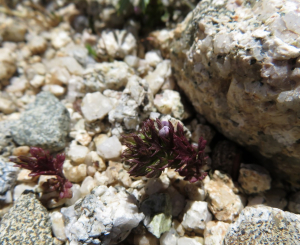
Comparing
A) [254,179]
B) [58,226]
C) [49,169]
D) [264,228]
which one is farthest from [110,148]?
[264,228]

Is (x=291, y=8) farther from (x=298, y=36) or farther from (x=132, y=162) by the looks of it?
(x=132, y=162)

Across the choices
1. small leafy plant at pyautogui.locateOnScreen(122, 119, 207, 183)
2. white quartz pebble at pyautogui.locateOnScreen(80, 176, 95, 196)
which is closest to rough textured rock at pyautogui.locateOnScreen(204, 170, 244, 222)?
small leafy plant at pyautogui.locateOnScreen(122, 119, 207, 183)

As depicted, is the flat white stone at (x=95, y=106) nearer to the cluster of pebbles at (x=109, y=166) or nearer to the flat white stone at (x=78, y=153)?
the cluster of pebbles at (x=109, y=166)

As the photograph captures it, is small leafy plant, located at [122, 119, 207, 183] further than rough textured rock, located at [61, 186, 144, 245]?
Yes

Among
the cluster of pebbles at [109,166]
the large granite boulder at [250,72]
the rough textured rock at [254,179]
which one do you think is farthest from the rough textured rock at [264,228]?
the large granite boulder at [250,72]

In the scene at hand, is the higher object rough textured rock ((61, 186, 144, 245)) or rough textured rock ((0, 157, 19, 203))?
rough textured rock ((0, 157, 19, 203))

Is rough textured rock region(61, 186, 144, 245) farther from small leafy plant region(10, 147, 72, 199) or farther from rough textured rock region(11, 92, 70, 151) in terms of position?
rough textured rock region(11, 92, 70, 151)

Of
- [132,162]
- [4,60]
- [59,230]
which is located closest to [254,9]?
[132,162]
